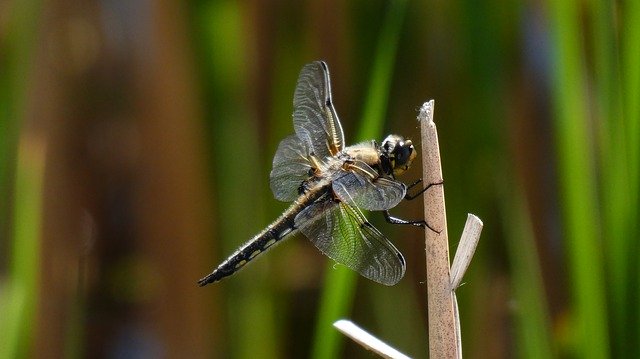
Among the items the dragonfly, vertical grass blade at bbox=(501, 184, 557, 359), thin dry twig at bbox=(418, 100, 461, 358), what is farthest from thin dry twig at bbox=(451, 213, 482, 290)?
vertical grass blade at bbox=(501, 184, 557, 359)

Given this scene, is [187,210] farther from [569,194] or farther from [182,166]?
[569,194]

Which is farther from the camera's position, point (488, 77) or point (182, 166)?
point (182, 166)

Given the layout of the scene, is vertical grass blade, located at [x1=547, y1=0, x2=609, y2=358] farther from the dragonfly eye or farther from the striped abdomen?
the striped abdomen

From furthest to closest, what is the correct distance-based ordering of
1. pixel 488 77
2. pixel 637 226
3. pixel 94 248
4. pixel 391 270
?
pixel 94 248 < pixel 488 77 < pixel 391 270 < pixel 637 226

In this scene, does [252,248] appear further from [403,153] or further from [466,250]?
[466,250]

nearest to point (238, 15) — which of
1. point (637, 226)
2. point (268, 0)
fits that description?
point (268, 0)

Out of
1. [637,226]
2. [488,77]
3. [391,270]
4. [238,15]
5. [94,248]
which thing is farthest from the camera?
[94,248]
